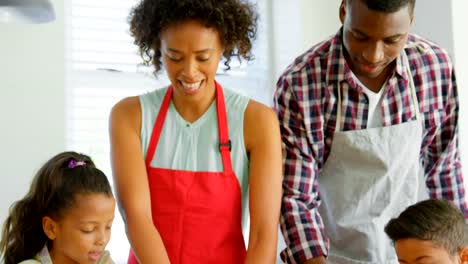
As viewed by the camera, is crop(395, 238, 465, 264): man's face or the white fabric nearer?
crop(395, 238, 465, 264): man's face

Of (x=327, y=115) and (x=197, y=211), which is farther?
(x=327, y=115)

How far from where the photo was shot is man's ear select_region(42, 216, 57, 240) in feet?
4.88

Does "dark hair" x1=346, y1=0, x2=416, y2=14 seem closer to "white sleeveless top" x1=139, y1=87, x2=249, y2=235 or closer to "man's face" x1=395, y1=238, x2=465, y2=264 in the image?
"white sleeveless top" x1=139, y1=87, x2=249, y2=235

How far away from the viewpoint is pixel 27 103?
2.54 metres

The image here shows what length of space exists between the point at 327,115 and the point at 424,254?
0.39m

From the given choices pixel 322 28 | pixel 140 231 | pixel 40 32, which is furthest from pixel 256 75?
pixel 140 231

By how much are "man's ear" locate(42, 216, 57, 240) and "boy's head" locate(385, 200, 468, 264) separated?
0.71m

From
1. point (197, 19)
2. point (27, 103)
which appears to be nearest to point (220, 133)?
point (197, 19)

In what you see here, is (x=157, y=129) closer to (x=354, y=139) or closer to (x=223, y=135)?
(x=223, y=135)

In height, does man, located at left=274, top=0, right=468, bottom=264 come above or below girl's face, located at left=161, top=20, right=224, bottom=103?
below

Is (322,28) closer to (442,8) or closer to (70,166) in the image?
(442,8)

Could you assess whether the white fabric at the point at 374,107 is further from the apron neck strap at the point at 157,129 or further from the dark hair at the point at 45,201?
the dark hair at the point at 45,201

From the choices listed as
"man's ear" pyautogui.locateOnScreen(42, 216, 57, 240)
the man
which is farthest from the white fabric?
"man's ear" pyautogui.locateOnScreen(42, 216, 57, 240)

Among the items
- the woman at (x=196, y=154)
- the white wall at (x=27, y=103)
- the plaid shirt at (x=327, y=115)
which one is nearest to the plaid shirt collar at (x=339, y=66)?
the plaid shirt at (x=327, y=115)
